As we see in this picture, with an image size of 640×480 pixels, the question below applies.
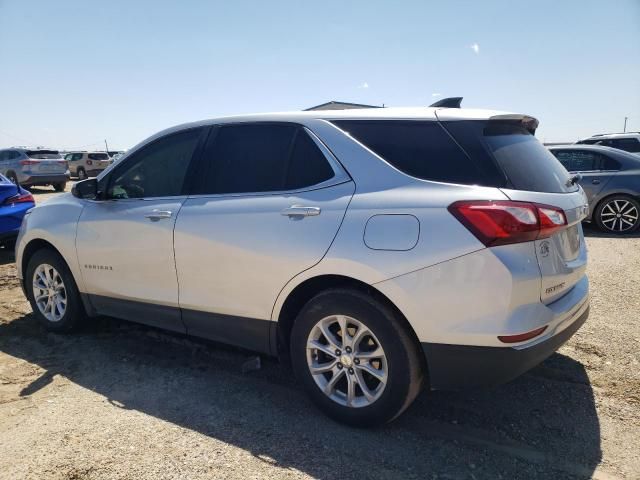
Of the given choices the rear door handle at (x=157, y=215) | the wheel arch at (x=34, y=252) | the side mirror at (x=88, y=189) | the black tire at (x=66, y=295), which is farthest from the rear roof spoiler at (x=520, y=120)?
the black tire at (x=66, y=295)

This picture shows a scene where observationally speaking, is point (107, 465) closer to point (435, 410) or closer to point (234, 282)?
point (234, 282)

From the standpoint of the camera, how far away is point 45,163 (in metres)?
19.4

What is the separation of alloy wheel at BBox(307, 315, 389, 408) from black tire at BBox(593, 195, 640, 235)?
7.69 metres

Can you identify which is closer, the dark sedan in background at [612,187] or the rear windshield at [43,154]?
the dark sedan in background at [612,187]

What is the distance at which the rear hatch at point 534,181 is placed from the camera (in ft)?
7.97

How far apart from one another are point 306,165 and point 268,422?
61.8 inches

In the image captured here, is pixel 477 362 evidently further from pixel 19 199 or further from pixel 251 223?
pixel 19 199

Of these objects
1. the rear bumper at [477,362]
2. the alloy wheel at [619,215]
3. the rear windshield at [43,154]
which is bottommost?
the alloy wheel at [619,215]

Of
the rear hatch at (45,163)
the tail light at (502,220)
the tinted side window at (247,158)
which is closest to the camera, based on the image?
the tail light at (502,220)

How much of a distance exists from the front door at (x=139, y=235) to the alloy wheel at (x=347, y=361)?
1182 millimetres

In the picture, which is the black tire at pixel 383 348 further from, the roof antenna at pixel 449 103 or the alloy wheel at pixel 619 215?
the alloy wheel at pixel 619 215

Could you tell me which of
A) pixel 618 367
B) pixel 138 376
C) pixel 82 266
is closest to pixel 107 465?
pixel 138 376

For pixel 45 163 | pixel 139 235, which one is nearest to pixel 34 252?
pixel 139 235

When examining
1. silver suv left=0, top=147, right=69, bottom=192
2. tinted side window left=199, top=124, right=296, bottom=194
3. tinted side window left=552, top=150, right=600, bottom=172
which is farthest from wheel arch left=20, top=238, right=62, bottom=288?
silver suv left=0, top=147, right=69, bottom=192
